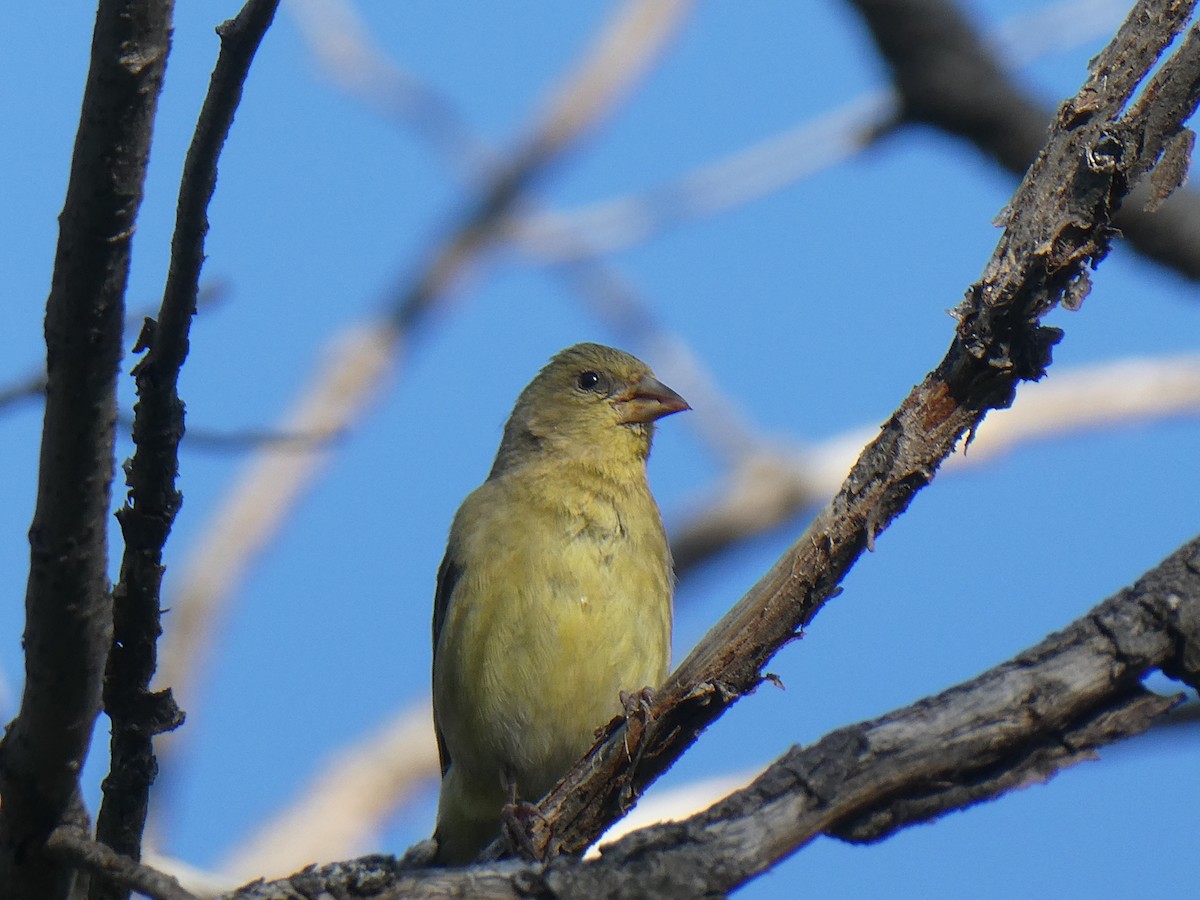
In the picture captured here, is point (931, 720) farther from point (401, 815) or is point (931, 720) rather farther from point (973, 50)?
point (401, 815)

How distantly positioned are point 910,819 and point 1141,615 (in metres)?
0.70

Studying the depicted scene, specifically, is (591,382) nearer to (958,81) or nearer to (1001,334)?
(958,81)

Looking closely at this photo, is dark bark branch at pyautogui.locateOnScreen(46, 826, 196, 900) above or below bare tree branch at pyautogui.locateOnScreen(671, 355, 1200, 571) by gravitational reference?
below

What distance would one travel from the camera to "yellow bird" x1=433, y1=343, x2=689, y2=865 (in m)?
5.57

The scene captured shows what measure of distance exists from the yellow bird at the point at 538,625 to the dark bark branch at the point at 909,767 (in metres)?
2.26

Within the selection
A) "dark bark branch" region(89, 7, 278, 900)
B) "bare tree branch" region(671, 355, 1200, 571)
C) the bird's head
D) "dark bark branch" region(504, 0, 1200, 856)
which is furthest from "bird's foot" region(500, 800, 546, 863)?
"bare tree branch" region(671, 355, 1200, 571)

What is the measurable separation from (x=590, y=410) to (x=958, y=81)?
2097mm

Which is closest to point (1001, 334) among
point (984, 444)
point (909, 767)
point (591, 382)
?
point (909, 767)

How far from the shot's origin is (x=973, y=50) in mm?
6207

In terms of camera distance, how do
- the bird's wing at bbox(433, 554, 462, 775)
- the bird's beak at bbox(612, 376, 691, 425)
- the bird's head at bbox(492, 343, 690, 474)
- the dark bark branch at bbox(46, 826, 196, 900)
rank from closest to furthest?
the dark bark branch at bbox(46, 826, 196, 900) < the bird's wing at bbox(433, 554, 462, 775) < the bird's head at bbox(492, 343, 690, 474) < the bird's beak at bbox(612, 376, 691, 425)

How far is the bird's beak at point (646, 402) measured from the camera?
21.6ft

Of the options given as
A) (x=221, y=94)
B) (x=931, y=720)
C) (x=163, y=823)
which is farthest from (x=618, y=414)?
(x=163, y=823)

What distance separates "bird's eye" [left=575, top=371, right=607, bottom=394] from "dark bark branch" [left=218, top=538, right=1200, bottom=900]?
362 cm

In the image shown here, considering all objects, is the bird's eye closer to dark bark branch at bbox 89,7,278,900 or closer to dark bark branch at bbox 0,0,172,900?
dark bark branch at bbox 89,7,278,900
